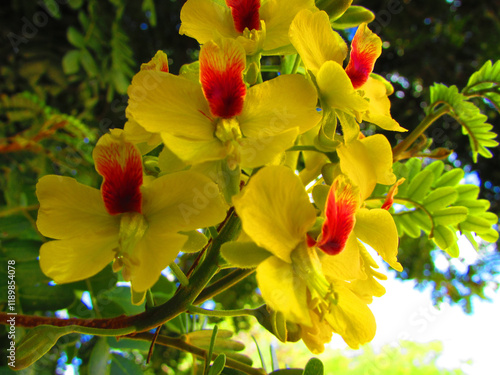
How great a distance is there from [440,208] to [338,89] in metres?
0.33

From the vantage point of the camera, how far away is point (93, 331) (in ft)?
1.33

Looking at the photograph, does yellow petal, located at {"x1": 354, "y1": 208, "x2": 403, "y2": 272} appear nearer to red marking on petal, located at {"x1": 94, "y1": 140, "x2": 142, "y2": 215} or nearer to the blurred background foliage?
red marking on petal, located at {"x1": 94, "y1": 140, "x2": 142, "y2": 215}

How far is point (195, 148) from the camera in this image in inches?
14.3

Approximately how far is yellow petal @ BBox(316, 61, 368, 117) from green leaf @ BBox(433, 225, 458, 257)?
29 centimetres

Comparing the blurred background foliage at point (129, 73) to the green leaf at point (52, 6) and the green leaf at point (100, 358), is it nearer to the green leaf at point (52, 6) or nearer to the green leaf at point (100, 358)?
the green leaf at point (52, 6)

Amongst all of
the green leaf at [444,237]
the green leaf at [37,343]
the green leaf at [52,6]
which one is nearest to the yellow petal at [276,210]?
the green leaf at [37,343]

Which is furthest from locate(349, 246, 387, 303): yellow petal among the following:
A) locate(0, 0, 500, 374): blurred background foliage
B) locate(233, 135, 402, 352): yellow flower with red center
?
locate(0, 0, 500, 374): blurred background foliage

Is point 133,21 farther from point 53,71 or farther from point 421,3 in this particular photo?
point 421,3

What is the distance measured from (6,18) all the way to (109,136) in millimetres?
1730

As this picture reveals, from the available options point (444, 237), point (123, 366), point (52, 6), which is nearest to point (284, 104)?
point (444, 237)

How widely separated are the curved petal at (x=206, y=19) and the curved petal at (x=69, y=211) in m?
0.20

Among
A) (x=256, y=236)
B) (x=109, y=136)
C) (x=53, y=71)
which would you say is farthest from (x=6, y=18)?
(x=256, y=236)

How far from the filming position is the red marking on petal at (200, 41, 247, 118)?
375 millimetres

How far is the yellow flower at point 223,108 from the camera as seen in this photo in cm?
36
